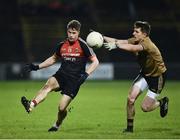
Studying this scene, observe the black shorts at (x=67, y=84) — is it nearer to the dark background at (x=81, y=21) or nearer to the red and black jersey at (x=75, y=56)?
the red and black jersey at (x=75, y=56)

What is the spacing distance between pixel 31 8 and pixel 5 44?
4.30 meters

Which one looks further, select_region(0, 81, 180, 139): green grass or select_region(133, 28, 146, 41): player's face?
select_region(133, 28, 146, 41): player's face

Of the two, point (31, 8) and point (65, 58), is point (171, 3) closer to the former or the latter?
point (31, 8)

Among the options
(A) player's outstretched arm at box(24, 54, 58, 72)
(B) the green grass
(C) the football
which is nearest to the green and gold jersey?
(C) the football

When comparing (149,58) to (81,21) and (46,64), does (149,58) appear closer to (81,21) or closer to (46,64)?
(46,64)

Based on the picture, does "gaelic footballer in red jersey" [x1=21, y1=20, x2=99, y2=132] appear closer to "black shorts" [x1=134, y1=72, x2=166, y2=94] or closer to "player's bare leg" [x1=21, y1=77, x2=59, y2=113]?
"player's bare leg" [x1=21, y1=77, x2=59, y2=113]

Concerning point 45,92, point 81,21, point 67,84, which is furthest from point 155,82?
point 81,21

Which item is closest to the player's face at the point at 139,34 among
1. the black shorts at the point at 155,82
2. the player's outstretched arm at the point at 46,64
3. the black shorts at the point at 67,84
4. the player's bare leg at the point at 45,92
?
the black shorts at the point at 155,82

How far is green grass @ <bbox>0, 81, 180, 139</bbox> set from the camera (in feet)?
40.8

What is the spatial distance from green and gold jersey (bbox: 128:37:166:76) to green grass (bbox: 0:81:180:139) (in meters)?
1.14

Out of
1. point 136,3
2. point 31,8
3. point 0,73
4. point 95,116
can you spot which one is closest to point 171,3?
point 136,3

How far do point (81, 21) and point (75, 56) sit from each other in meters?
27.0

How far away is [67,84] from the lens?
13.0 metres

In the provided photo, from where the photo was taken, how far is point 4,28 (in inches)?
1533
